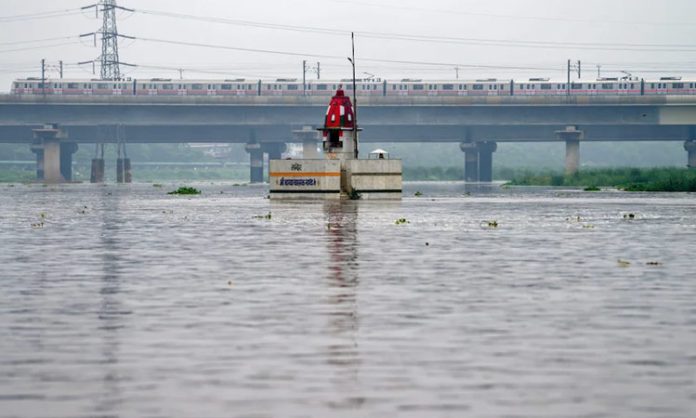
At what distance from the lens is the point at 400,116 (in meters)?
180

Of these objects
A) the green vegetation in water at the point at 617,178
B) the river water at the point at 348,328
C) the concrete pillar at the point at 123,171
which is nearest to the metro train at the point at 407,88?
the concrete pillar at the point at 123,171

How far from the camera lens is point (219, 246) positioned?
35031 millimetres

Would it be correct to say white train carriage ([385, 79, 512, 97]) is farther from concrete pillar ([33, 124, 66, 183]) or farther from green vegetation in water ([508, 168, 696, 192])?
concrete pillar ([33, 124, 66, 183])

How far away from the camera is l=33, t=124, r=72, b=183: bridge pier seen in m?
183

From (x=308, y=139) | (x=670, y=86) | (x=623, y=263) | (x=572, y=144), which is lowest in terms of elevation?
(x=623, y=263)

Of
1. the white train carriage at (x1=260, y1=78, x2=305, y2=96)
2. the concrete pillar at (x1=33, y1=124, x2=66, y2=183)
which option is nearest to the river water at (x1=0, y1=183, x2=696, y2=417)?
the white train carriage at (x1=260, y1=78, x2=305, y2=96)

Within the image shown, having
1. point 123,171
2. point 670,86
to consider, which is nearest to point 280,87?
point 123,171

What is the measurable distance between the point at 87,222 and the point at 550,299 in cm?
3197

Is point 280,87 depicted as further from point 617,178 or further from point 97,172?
point 617,178

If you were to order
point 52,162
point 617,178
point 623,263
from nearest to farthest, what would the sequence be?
point 623,263 → point 617,178 → point 52,162

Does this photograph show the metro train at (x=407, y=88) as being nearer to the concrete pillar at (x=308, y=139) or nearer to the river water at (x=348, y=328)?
the concrete pillar at (x=308, y=139)

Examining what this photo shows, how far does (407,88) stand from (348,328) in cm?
16283

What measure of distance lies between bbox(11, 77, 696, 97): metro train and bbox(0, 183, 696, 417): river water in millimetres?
142674

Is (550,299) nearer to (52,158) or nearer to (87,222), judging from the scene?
(87,222)
